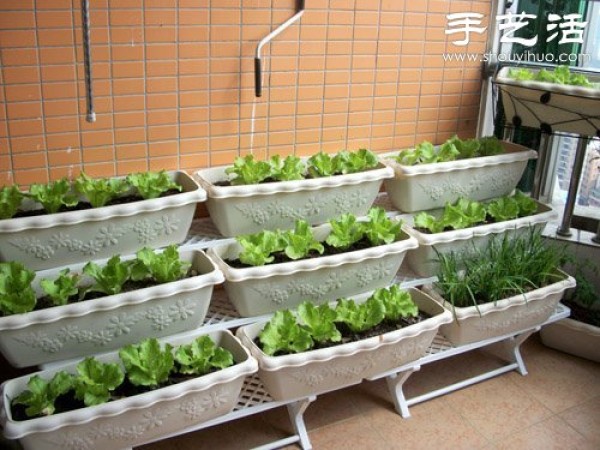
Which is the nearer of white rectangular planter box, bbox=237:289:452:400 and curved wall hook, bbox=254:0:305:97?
white rectangular planter box, bbox=237:289:452:400

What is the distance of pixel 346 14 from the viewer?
2422 millimetres

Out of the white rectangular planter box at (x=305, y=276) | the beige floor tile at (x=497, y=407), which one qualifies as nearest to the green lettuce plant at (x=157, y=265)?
the white rectangular planter box at (x=305, y=276)

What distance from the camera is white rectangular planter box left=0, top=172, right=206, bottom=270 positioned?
1897 mm

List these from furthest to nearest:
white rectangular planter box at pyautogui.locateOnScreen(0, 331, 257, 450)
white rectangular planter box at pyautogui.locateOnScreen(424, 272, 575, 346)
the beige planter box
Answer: the beige planter box, white rectangular planter box at pyautogui.locateOnScreen(424, 272, 575, 346), white rectangular planter box at pyautogui.locateOnScreen(0, 331, 257, 450)

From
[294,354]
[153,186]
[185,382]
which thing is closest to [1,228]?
[153,186]

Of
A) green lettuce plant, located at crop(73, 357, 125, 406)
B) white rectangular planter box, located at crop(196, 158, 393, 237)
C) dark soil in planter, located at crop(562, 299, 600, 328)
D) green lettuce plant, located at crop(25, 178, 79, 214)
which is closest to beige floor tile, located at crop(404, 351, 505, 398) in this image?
dark soil in planter, located at crop(562, 299, 600, 328)

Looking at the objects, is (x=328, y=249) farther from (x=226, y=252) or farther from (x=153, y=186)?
(x=153, y=186)

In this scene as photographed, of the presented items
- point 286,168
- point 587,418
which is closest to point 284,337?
point 286,168

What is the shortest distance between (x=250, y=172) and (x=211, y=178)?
172 millimetres

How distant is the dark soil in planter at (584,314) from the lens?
2709 millimetres

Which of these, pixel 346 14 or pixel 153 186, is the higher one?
pixel 346 14

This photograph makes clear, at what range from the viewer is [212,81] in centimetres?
227

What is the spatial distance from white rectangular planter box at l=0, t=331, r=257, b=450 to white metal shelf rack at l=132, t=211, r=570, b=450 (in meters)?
0.08

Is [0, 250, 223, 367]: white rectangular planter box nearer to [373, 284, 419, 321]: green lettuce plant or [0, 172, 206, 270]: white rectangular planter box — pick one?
[0, 172, 206, 270]: white rectangular planter box
